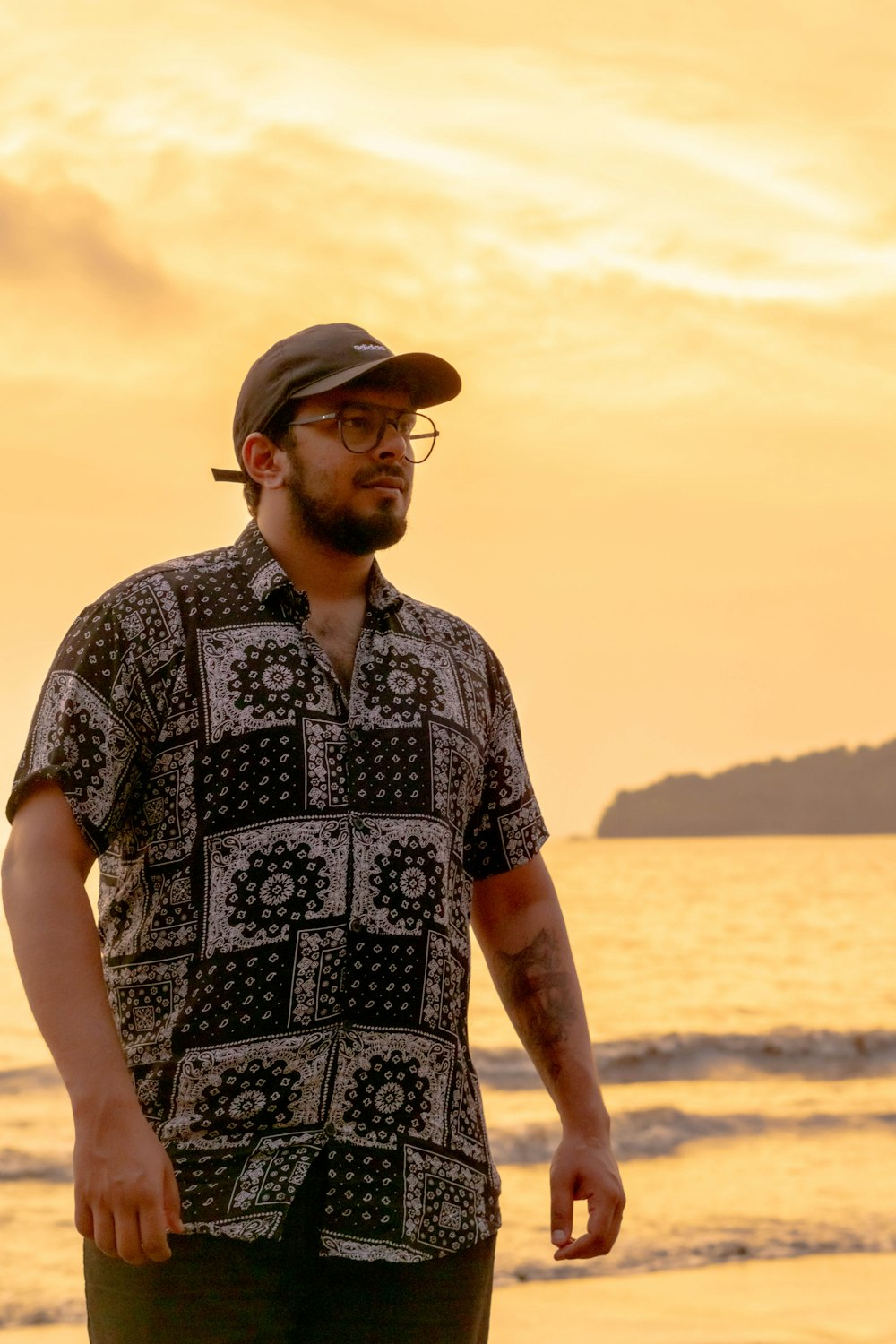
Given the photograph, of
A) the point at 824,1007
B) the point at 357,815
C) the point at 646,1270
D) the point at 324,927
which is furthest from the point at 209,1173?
the point at 824,1007

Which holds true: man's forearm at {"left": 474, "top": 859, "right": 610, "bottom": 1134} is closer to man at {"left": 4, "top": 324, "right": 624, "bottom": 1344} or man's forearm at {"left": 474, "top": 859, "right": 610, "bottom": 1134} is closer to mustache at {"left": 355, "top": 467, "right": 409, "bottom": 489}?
man at {"left": 4, "top": 324, "right": 624, "bottom": 1344}

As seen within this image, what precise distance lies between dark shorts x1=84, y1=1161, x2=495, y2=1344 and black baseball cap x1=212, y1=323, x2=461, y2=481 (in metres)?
1.27

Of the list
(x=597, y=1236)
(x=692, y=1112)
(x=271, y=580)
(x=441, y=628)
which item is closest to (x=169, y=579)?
(x=271, y=580)

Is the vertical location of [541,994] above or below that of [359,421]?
below

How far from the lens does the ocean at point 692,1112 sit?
891 cm

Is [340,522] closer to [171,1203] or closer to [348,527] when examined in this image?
[348,527]

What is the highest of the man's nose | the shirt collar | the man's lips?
the man's nose

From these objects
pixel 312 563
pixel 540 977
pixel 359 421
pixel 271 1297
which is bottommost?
pixel 271 1297

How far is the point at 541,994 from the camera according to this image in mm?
2936

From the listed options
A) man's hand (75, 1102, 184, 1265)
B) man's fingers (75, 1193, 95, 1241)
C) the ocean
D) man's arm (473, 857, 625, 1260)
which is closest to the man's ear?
man's arm (473, 857, 625, 1260)

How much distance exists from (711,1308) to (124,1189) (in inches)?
232

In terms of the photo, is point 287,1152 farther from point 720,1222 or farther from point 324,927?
point 720,1222

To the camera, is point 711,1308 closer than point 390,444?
No

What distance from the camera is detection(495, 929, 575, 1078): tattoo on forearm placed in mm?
2908
